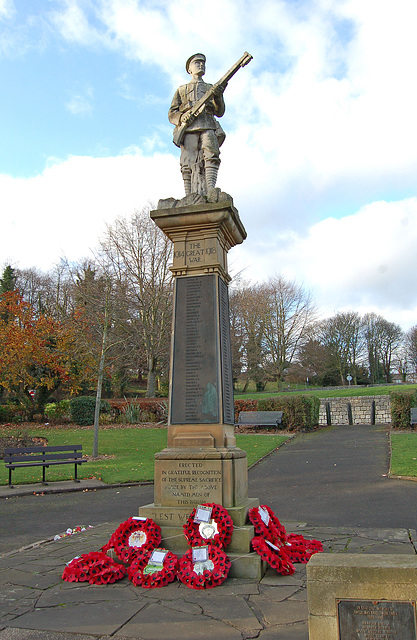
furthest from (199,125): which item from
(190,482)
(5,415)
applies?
(5,415)

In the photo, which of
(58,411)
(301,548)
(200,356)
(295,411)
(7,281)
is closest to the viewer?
(301,548)

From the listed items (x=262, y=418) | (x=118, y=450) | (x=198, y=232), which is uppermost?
(x=198, y=232)

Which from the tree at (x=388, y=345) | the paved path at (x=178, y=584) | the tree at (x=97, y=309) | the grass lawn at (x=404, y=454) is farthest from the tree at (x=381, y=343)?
the paved path at (x=178, y=584)

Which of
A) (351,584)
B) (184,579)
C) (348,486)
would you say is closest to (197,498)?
(184,579)

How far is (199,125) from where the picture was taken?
6980mm

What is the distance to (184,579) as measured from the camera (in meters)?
4.70

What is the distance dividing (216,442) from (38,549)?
2.78m

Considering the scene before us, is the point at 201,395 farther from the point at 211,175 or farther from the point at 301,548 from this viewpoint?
the point at 211,175

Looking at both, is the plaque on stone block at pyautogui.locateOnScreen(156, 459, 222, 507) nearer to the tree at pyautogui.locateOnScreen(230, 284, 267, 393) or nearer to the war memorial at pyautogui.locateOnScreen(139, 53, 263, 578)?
the war memorial at pyautogui.locateOnScreen(139, 53, 263, 578)

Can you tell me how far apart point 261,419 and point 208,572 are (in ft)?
52.1

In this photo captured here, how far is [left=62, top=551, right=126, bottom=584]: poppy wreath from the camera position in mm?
4844

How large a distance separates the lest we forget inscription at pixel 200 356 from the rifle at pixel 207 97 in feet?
7.36

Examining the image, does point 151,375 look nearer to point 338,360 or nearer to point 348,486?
point 348,486

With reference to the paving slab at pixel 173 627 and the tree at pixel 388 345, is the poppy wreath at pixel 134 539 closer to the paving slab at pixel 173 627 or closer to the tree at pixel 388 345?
the paving slab at pixel 173 627
